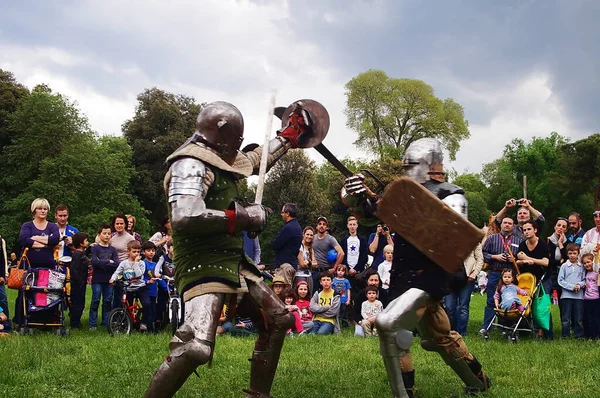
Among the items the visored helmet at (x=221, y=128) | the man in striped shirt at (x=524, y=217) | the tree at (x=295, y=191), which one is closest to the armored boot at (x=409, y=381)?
the visored helmet at (x=221, y=128)

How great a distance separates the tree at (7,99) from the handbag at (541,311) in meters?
31.0

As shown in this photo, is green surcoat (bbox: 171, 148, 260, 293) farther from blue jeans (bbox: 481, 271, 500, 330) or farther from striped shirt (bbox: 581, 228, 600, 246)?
striped shirt (bbox: 581, 228, 600, 246)

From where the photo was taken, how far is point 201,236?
4.21 meters

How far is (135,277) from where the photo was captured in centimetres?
888

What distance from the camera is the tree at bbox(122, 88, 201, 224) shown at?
124ft

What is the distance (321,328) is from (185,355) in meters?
5.45

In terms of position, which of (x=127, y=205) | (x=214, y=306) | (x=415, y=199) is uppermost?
(x=127, y=205)

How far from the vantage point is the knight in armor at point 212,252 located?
12.7ft

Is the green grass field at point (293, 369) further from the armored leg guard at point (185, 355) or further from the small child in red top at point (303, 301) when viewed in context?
the small child in red top at point (303, 301)

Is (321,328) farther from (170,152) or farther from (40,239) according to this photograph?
(170,152)

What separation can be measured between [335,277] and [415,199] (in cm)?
577

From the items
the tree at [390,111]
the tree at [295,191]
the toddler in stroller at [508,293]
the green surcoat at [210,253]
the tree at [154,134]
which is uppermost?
the tree at [390,111]

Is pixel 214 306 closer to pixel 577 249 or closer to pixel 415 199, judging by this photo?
pixel 415 199

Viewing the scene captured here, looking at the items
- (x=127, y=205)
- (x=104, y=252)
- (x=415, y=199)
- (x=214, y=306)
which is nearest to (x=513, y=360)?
(x=415, y=199)
